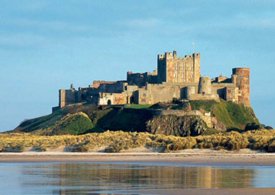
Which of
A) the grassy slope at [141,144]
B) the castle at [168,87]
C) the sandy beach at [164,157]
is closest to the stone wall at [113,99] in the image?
the castle at [168,87]

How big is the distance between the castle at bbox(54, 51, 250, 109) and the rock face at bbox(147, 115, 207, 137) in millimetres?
9346

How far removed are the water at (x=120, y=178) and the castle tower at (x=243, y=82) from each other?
141 feet

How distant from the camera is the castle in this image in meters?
70.9

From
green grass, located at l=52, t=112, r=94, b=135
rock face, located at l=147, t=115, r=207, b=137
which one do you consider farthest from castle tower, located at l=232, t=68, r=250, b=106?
green grass, located at l=52, t=112, r=94, b=135

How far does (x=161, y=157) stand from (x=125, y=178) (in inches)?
554

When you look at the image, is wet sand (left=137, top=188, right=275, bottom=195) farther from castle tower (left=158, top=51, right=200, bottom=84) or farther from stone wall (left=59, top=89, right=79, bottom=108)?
stone wall (left=59, top=89, right=79, bottom=108)

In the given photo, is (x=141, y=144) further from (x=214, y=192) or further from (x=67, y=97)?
(x=67, y=97)

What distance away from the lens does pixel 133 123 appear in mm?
62500

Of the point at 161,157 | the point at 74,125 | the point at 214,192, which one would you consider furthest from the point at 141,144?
the point at 214,192

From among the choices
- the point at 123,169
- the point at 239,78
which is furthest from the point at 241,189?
the point at 239,78

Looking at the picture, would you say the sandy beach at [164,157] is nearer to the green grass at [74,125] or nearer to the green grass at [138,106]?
the green grass at [74,125]

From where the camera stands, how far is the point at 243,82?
74.4 m

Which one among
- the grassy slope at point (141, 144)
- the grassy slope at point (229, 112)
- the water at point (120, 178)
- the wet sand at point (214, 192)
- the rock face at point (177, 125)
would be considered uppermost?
the grassy slope at point (229, 112)

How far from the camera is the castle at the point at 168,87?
233 feet
